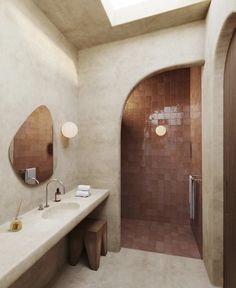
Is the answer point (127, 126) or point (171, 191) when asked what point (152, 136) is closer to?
point (127, 126)

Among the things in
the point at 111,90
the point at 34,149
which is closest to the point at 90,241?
the point at 34,149

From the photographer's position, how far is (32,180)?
5.82 feet

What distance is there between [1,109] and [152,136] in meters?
2.62

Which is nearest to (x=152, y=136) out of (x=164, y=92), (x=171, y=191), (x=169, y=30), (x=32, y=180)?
(x=164, y=92)

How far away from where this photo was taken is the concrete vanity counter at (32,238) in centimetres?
97

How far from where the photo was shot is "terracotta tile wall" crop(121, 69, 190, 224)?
337 cm

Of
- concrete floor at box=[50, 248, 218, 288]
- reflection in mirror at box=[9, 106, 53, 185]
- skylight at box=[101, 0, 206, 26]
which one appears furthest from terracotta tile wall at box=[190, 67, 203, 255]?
reflection in mirror at box=[9, 106, 53, 185]

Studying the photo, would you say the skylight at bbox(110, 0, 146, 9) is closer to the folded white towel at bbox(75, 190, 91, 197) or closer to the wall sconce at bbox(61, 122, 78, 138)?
the wall sconce at bbox(61, 122, 78, 138)

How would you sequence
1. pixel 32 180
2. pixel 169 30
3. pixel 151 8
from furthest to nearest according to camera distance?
pixel 169 30 → pixel 151 8 → pixel 32 180

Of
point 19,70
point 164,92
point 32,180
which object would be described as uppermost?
point 164,92

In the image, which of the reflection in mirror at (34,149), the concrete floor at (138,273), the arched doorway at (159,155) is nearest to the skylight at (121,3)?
the arched doorway at (159,155)

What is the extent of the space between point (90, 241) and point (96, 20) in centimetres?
256

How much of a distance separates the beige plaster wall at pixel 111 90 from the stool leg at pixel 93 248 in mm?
400

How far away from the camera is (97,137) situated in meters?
2.54
